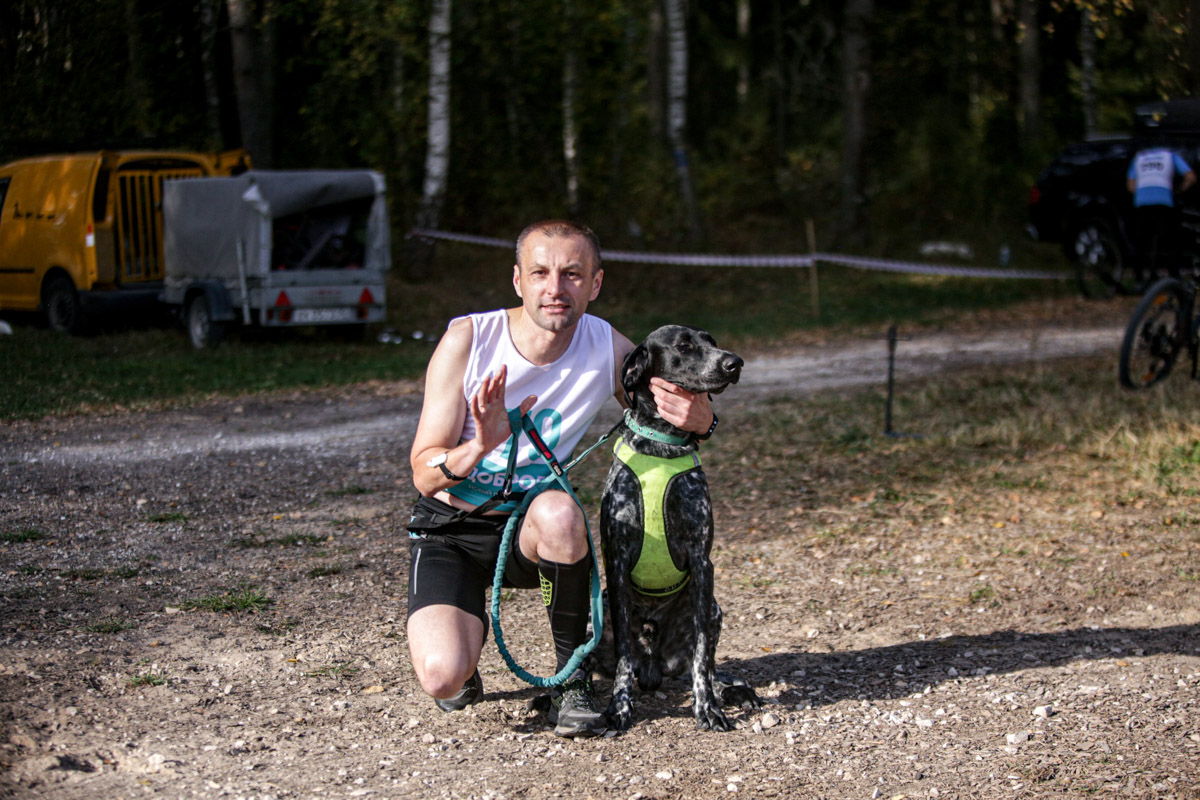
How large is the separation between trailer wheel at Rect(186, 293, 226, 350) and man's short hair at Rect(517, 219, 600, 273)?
8.88 metres

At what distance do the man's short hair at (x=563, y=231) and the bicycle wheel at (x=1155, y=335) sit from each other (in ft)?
19.2

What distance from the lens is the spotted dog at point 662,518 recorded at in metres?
3.42

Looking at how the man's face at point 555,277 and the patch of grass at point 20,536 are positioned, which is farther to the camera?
the patch of grass at point 20,536

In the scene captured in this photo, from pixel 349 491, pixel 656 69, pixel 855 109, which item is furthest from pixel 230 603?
pixel 656 69

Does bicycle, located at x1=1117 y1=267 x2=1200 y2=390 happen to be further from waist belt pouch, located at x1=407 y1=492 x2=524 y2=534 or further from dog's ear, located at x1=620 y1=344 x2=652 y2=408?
waist belt pouch, located at x1=407 y1=492 x2=524 y2=534

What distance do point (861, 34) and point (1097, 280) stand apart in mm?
5152

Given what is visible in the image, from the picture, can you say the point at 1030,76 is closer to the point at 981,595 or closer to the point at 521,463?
the point at 981,595

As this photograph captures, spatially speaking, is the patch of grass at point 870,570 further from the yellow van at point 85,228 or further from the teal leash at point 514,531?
the yellow van at point 85,228

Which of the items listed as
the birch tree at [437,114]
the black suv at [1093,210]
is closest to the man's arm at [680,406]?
the black suv at [1093,210]

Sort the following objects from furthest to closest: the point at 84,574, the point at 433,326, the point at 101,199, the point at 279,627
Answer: the point at 433,326 < the point at 101,199 < the point at 84,574 < the point at 279,627

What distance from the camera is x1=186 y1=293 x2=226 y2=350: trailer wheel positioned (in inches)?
454

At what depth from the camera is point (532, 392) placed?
3.50 metres

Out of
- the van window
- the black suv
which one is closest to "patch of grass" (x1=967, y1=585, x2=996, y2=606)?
the black suv

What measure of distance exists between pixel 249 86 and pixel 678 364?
13.3 metres
